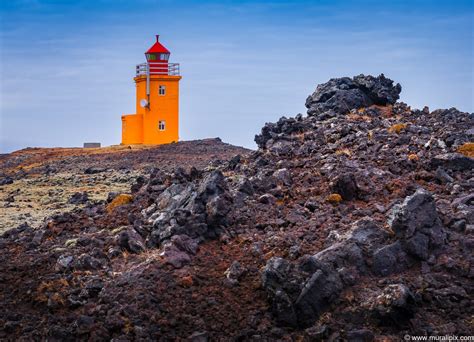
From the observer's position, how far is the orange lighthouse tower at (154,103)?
197 feet

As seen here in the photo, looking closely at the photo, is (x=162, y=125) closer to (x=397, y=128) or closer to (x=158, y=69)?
(x=158, y=69)

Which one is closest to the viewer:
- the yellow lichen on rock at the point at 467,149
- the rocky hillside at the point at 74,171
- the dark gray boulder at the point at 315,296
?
the dark gray boulder at the point at 315,296

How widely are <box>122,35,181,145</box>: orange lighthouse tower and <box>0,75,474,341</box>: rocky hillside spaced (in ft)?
135

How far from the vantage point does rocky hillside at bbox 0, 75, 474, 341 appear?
1212 cm

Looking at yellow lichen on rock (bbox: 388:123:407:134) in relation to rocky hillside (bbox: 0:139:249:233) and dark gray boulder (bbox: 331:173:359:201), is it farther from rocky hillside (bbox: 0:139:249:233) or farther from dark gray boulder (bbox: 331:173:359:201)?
rocky hillside (bbox: 0:139:249:233)

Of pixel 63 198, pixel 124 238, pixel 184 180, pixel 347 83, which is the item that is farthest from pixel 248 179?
pixel 63 198

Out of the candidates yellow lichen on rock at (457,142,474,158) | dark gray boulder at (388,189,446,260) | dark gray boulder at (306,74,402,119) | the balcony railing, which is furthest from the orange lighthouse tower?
dark gray boulder at (388,189,446,260)

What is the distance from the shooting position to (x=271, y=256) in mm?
13734

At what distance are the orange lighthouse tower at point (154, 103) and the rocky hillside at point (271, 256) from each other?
4123 centimetres

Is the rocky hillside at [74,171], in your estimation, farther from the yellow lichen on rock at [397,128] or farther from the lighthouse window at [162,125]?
the yellow lichen on rock at [397,128]

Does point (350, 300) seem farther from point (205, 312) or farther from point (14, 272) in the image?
point (14, 272)

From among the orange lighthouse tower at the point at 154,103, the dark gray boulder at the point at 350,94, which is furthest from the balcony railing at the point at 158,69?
the dark gray boulder at the point at 350,94

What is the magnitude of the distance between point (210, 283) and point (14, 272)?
4.05 meters

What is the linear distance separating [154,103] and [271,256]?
47.2 metres
